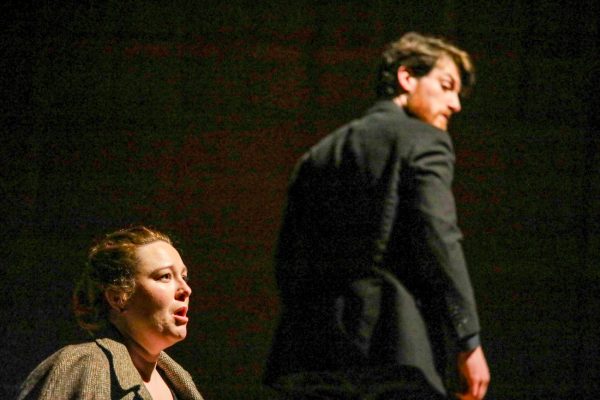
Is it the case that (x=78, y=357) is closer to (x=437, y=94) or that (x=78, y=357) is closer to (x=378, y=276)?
(x=378, y=276)

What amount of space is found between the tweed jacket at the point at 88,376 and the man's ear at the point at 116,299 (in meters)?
0.12

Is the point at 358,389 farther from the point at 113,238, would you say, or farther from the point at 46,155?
the point at 46,155

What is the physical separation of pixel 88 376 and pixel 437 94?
1.26 meters

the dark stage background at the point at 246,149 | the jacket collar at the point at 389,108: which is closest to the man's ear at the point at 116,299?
the jacket collar at the point at 389,108

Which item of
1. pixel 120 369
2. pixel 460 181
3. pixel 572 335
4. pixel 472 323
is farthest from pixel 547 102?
pixel 120 369

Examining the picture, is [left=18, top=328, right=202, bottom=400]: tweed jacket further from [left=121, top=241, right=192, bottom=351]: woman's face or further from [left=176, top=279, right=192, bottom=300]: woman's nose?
[left=176, top=279, right=192, bottom=300]: woman's nose

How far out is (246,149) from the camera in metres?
4.00

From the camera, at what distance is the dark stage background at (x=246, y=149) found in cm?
392

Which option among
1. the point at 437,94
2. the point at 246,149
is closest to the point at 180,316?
the point at 437,94

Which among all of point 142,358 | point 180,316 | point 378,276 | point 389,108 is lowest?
point 142,358

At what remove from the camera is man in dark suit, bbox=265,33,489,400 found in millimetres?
2193

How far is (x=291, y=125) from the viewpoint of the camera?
13.1 feet

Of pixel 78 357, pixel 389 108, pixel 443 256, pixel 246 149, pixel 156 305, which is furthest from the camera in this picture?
pixel 246 149

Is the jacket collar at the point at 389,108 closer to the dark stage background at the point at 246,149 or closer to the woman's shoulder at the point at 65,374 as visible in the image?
the woman's shoulder at the point at 65,374
